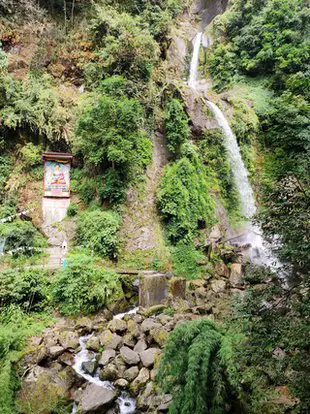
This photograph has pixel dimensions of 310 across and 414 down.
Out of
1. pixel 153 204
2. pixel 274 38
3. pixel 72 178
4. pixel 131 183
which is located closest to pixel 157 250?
pixel 153 204

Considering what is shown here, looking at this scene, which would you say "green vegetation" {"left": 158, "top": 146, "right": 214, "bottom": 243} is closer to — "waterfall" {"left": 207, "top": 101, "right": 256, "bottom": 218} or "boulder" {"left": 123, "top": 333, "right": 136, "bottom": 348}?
"waterfall" {"left": 207, "top": 101, "right": 256, "bottom": 218}

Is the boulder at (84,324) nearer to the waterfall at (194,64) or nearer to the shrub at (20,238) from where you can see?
the shrub at (20,238)

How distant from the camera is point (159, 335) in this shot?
302 inches

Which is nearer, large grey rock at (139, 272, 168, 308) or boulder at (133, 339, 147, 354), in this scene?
boulder at (133, 339, 147, 354)

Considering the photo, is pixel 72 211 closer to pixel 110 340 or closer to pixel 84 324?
pixel 84 324

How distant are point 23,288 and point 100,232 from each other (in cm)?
367

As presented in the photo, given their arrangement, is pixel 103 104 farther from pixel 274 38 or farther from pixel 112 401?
pixel 274 38

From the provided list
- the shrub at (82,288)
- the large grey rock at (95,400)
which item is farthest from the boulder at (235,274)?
the large grey rock at (95,400)

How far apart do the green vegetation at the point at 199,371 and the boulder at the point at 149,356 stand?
1.70 m

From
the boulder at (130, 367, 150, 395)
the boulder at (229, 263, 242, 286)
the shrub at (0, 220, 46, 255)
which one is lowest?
the boulder at (130, 367, 150, 395)

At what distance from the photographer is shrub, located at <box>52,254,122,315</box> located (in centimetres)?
923

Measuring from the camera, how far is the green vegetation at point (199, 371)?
4652 millimetres

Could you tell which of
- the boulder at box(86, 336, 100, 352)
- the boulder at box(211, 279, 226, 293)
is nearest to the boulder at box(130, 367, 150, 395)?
the boulder at box(86, 336, 100, 352)

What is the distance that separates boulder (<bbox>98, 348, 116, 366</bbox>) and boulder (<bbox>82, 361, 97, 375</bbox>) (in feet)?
0.46
